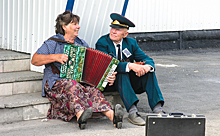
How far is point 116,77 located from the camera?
14.4 ft

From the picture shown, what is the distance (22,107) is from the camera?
4129 mm

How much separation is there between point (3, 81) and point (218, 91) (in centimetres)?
341

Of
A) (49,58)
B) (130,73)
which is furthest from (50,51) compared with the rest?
(130,73)

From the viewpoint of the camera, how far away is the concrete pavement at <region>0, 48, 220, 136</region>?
386cm

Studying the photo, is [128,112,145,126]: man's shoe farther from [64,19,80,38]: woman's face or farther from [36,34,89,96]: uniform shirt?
[64,19,80,38]: woman's face

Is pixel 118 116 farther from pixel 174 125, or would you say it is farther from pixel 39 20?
pixel 39 20

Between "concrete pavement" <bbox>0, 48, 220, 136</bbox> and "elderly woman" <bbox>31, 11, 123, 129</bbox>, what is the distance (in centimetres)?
14

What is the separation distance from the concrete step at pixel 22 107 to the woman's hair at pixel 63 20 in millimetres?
835

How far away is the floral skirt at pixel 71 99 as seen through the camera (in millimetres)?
4039

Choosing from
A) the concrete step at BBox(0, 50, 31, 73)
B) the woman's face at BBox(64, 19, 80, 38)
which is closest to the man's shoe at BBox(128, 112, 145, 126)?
the woman's face at BBox(64, 19, 80, 38)

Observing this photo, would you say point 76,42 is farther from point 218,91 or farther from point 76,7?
point 218,91

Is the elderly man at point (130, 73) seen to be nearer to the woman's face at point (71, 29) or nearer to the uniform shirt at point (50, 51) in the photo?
the woman's face at point (71, 29)

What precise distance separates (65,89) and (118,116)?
669 mm

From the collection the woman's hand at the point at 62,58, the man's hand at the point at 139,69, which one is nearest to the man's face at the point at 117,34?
the man's hand at the point at 139,69
